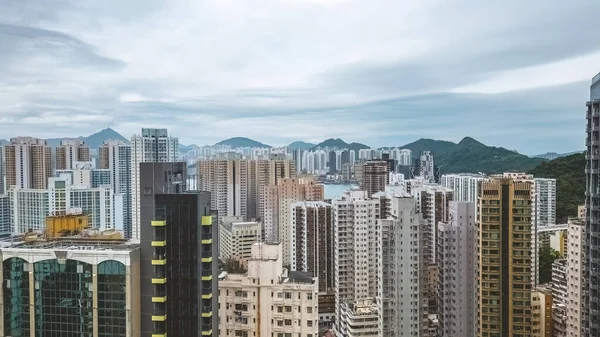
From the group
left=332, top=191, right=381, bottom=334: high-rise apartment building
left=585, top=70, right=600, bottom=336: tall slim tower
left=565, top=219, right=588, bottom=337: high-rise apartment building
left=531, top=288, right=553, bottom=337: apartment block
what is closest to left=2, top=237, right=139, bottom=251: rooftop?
left=585, top=70, right=600, bottom=336: tall slim tower

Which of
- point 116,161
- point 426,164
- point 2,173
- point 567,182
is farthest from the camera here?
point 426,164

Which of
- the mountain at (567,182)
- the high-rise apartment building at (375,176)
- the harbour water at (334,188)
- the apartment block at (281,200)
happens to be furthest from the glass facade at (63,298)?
the high-rise apartment building at (375,176)

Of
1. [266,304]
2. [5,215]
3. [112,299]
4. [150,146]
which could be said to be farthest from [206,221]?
[5,215]

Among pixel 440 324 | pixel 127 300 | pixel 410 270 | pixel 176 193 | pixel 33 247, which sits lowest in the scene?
pixel 440 324

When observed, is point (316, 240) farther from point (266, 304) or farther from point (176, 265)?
point (176, 265)

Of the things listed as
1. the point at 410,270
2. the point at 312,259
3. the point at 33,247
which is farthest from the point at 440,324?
the point at 33,247

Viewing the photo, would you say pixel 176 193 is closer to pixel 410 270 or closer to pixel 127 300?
pixel 127 300

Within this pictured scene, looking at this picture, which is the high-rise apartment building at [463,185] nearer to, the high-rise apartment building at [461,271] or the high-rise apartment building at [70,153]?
the high-rise apartment building at [461,271]

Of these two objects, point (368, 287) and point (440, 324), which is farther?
point (368, 287)
